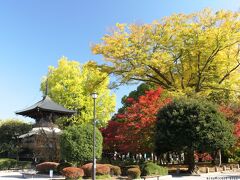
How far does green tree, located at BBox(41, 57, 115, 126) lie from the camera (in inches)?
2143

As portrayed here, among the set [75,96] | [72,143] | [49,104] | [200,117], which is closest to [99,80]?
[49,104]

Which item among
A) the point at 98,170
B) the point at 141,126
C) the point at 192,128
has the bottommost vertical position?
the point at 98,170

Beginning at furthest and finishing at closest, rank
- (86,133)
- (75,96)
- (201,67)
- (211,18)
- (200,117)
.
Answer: (75,96), (201,67), (211,18), (86,133), (200,117)

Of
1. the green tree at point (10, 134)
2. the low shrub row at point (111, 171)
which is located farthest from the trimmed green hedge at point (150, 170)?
the green tree at point (10, 134)

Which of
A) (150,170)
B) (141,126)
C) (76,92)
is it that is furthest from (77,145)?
(76,92)

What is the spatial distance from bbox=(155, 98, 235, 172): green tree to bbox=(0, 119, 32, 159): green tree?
2556 centimetres

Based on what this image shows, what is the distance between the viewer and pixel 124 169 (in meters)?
29.4

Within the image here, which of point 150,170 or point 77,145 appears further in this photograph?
point 77,145

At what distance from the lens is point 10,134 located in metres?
49.1

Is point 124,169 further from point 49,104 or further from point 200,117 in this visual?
point 49,104

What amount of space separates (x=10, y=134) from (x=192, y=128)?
29696 millimetres

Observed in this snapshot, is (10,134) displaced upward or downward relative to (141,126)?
downward

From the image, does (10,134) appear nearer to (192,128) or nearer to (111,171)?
(111,171)

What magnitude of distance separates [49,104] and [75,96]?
1101 cm
